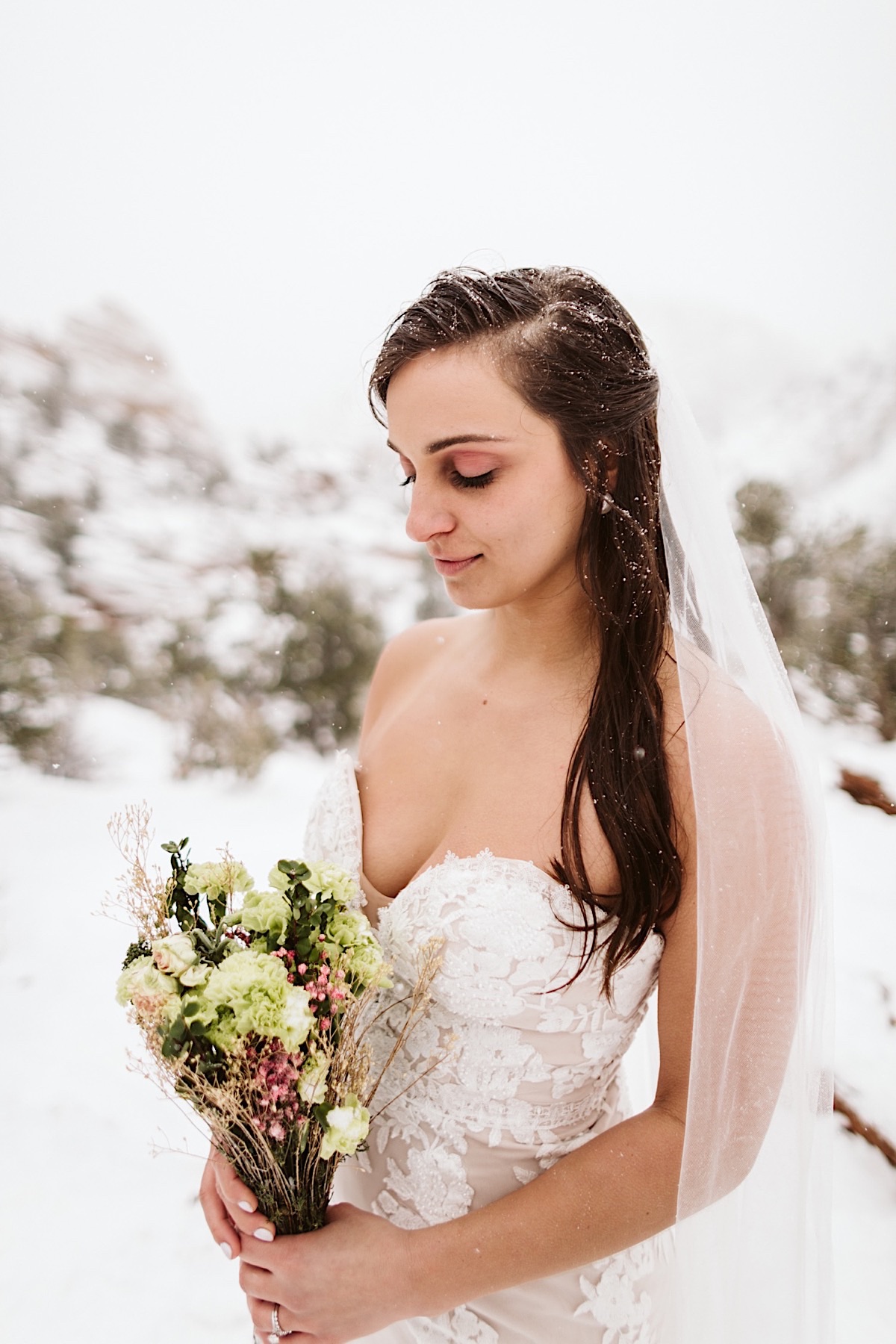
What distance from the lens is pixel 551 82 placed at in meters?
1.86

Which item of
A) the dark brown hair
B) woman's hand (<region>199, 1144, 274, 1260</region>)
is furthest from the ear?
woman's hand (<region>199, 1144, 274, 1260</region>)

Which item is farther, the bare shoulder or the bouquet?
the bare shoulder

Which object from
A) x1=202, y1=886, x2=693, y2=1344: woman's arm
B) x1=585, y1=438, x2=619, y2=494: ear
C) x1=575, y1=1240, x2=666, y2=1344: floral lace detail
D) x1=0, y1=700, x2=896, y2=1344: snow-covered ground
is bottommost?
x1=0, y1=700, x2=896, y2=1344: snow-covered ground

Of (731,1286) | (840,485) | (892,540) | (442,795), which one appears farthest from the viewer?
(840,485)

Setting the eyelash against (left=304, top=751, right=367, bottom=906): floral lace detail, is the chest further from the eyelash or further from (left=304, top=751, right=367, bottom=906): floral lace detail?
the eyelash

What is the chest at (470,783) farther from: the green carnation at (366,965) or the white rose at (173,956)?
the white rose at (173,956)

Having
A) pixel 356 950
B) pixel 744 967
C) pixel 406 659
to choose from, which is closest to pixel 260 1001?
pixel 356 950

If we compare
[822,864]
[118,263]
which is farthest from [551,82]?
[822,864]

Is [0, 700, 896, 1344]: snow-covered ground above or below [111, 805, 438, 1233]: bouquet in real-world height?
below

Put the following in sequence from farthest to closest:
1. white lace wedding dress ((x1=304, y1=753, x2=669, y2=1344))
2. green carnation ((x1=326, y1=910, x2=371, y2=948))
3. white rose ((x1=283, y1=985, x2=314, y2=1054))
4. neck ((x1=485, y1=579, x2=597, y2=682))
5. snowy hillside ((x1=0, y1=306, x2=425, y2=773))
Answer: snowy hillside ((x1=0, y1=306, x2=425, y2=773)), neck ((x1=485, y1=579, x2=597, y2=682)), white lace wedding dress ((x1=304, y1=753, x2=669, y2=1344)), green carnation ((x1=326, y1=910, x2=371, y2=948)), white rose ((x1=283, y1=985, x2=314, y2=1054))

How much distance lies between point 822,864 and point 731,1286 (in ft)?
1.66

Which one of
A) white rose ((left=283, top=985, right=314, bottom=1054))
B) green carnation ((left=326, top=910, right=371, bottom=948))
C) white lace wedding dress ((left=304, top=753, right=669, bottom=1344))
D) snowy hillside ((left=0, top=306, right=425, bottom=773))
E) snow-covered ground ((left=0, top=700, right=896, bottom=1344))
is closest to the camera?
white rose ((left=283, top=985, right=314, bottom=1054))

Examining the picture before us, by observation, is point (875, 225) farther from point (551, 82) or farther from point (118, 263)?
point (118, 263)

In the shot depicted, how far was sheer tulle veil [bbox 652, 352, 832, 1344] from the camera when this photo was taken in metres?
0.83
